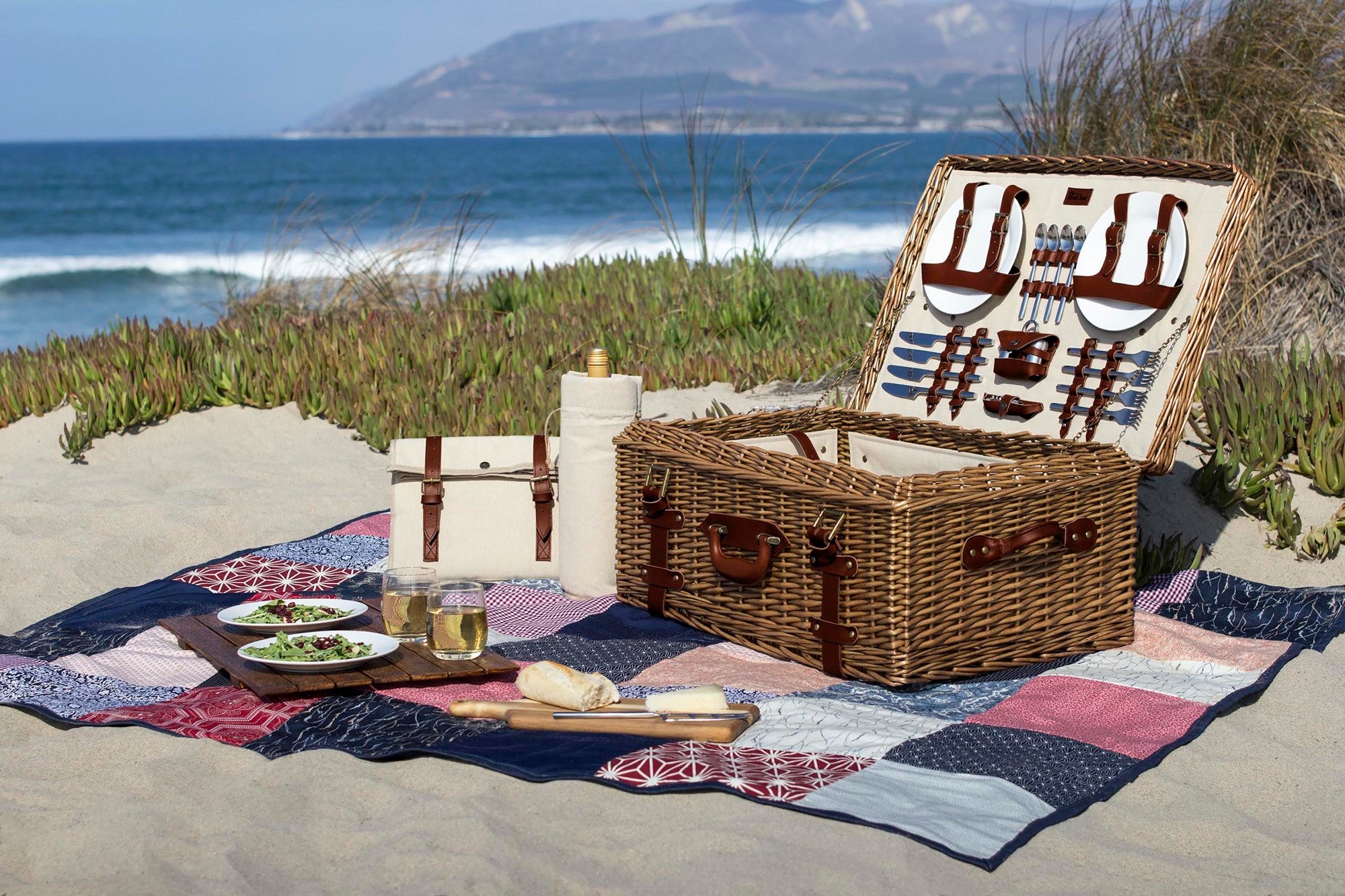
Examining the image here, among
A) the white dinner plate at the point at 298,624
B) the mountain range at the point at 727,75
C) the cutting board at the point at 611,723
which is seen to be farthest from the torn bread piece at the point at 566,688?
the mountain range at the point at 727,75

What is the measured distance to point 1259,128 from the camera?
5723mm

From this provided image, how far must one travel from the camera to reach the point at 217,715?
112 inches

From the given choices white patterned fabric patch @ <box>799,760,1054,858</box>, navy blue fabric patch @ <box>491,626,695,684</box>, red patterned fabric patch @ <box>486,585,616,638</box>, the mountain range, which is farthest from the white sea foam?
the mountain range

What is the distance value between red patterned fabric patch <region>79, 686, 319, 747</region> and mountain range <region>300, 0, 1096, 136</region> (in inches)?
2888

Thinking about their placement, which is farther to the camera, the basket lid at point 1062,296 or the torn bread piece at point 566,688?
the basket lid at point 1062,296

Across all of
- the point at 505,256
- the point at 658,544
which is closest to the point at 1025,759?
the point at 658,544

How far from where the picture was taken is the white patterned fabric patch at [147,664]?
3.15 m

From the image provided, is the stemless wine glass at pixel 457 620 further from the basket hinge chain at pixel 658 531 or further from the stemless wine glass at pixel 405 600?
the basket hinge chain at pixel 658 531

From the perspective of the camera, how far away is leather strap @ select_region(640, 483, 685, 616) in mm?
3580

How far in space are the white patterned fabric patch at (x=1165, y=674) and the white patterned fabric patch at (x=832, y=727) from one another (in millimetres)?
550

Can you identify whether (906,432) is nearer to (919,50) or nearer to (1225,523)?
(1225,523)

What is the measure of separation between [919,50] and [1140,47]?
147988 mm

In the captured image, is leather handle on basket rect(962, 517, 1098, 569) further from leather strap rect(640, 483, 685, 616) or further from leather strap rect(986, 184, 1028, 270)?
leather strap rect(986, 184, 1028, 270)

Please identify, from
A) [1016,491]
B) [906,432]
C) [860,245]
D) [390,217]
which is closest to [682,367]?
[906,432]
